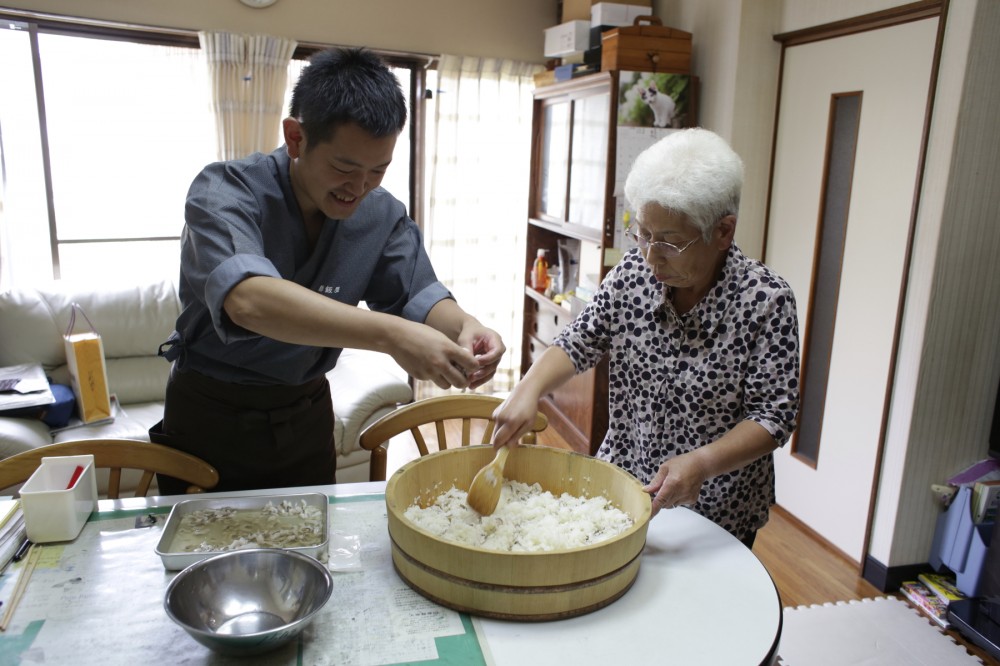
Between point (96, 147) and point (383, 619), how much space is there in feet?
11.7

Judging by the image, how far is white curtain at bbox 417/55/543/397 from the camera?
426 centimetres

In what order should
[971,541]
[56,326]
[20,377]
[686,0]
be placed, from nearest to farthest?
[971,541]
[20,377]
[56,326]
[686,0]

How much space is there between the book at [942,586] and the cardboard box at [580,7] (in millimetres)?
2761

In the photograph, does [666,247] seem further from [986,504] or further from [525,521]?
[986,504]

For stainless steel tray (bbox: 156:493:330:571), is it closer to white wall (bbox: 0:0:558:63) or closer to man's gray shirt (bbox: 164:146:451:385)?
man's gray shirt (bbox: 164:146:451:385)

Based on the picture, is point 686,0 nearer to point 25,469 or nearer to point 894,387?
Answer: point 894,387

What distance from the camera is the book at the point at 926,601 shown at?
2529mm

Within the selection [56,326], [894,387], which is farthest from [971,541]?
[56,326]

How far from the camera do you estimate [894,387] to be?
2621mm

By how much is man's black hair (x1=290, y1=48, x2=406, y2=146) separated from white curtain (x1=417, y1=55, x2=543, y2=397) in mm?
2965

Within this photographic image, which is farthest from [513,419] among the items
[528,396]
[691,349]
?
[691,349]

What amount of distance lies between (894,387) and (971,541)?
584 millimetres

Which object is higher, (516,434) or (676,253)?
(676,253)

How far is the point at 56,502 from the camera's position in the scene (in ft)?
4.24
